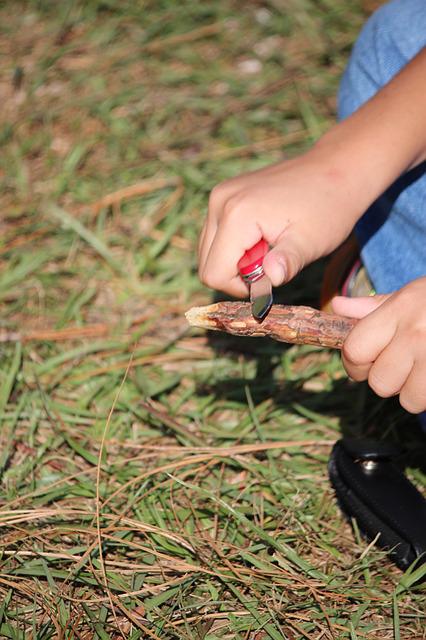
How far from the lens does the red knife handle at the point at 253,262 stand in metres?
1.13

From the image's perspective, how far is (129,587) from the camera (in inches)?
47.1

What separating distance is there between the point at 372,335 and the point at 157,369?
2.24 ft

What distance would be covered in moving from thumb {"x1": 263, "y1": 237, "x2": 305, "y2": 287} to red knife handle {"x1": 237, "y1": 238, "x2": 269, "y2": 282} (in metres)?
0.02

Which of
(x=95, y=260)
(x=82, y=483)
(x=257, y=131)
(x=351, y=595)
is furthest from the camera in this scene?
(x=257, y=131)

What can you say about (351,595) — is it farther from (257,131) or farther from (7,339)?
(257,131)

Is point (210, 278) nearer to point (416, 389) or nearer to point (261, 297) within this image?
point (261, 297)

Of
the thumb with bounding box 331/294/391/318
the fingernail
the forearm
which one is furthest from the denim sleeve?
the fingernail

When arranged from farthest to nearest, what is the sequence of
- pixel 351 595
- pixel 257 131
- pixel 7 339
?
1. pixel 257 131
2. pixel 7 339
3. pixel 351 595

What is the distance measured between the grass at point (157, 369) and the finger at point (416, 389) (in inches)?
11.6

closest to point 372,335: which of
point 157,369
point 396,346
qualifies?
point 396,346

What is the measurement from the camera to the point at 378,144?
1232mm

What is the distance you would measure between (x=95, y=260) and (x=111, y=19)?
1.01 meters

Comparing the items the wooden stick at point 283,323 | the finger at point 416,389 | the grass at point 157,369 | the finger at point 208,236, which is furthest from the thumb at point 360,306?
the grass at point 157,369

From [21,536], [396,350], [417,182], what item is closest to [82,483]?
[21,536]
